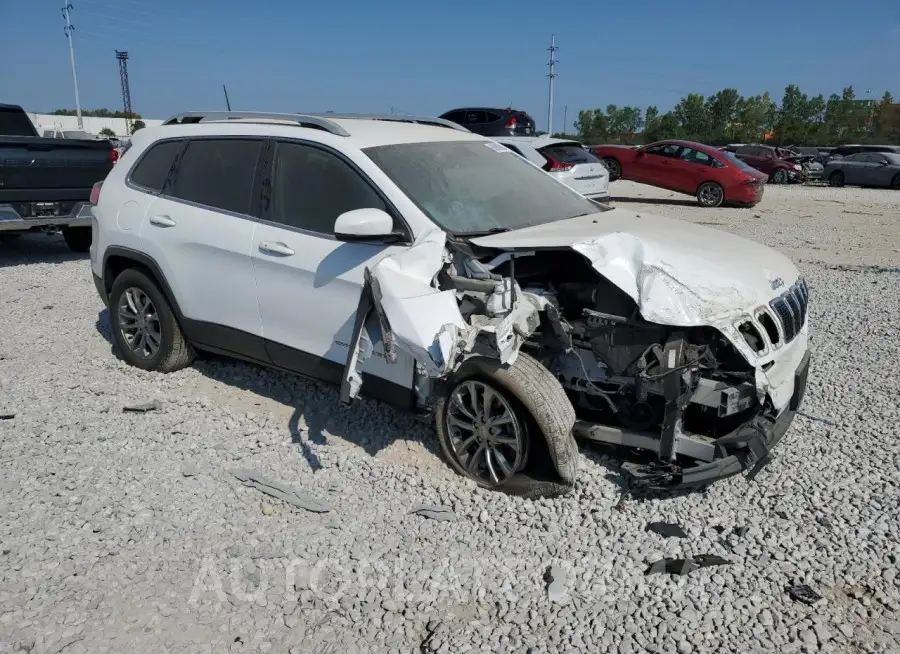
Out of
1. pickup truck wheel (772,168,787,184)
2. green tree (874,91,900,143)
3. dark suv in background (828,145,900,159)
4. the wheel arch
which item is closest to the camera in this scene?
the wheel arch

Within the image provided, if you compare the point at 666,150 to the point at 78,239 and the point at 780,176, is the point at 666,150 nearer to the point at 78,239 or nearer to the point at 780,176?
the point at 780,176

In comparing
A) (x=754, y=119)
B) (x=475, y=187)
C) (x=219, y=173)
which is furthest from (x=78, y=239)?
(x=754, y=119)

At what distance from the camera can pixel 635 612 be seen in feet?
9.85

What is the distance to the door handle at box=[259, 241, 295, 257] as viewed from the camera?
170 inches

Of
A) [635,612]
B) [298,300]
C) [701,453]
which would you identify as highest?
[298,300]

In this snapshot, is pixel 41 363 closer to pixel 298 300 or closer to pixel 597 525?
pixel 298 300

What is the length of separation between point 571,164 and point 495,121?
6.01m

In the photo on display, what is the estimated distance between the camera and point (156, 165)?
5.36 m

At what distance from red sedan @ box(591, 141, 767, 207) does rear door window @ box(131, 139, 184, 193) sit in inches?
628

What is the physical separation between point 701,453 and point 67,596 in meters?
2.99

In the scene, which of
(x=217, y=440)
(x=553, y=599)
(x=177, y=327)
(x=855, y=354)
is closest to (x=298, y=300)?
(x=217, y=440)

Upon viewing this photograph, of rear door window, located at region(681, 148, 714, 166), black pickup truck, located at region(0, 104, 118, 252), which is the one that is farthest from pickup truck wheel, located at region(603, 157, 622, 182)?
black pickup truck, located at region(0, 104, 118, 252)

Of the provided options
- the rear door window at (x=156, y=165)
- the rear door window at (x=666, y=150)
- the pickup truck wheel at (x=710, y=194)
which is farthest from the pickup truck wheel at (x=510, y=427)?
the rear door window at (x=666, y=150)

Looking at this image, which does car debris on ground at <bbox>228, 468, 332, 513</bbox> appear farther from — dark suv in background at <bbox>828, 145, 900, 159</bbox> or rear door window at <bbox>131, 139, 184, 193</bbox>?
dark suv in background at <bbox>828, 145, 900, 159</bbox>
